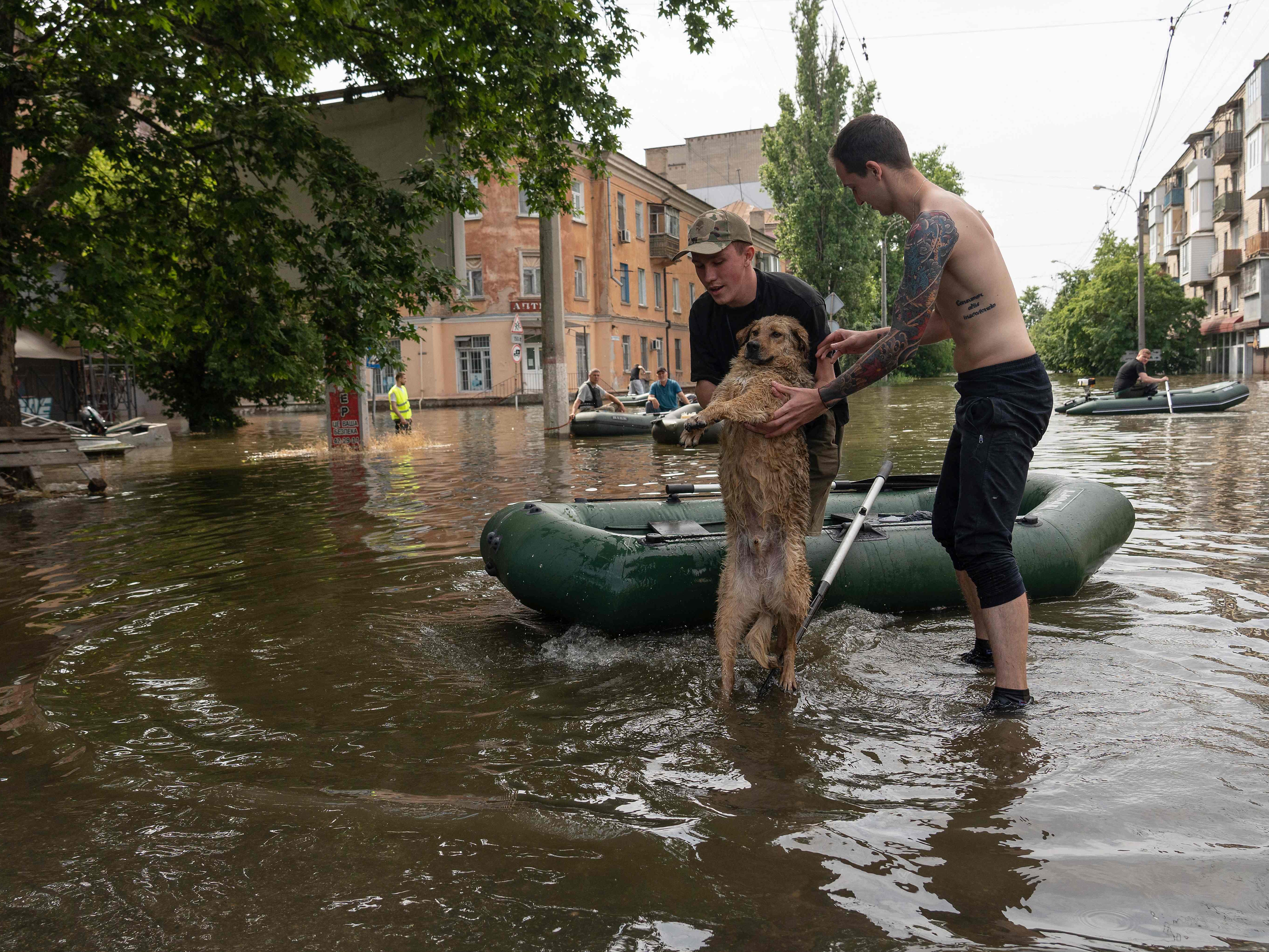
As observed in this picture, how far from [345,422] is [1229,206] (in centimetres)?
6142

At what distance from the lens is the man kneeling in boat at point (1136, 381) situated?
851 inches

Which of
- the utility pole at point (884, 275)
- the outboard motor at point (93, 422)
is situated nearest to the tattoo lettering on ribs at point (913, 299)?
the outboard motor at point (93, 422)

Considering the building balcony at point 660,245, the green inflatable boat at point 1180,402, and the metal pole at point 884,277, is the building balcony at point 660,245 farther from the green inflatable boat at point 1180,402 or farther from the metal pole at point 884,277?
the green inflatable boat at point 1180,402

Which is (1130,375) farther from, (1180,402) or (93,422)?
(93,422)

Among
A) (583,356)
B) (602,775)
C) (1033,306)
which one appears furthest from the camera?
(1033,306)

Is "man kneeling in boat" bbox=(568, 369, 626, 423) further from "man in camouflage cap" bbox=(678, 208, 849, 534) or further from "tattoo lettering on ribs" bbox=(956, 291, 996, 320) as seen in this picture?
"tattoo lettering on ribs" bbox=(956, 291, 996, 320)

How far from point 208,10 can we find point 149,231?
339 cm

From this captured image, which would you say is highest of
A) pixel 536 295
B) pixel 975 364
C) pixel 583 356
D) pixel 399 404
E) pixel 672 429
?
pixel 536 295

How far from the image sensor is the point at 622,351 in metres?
49.9

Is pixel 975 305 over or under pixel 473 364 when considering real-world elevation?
under

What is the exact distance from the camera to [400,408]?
79.3ft

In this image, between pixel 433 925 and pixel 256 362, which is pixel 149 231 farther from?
pixel 433 925

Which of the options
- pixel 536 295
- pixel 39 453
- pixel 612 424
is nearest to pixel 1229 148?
pixel 536 295

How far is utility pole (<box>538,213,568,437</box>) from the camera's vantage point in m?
21.8
